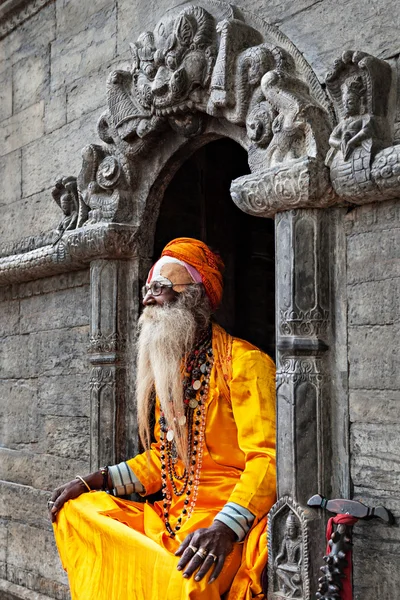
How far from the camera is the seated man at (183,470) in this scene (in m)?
3.31

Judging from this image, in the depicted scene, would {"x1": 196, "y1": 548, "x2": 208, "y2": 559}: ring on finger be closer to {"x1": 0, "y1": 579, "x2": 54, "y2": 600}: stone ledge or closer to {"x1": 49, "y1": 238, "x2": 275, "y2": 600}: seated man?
{"x1": 49, "y1": 238, "x2": 275, "y2": 600}: seated man

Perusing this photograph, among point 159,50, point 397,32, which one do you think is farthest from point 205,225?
point 397,32

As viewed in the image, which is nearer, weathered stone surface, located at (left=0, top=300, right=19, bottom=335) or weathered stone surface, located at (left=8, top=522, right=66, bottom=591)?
weathered stone surface, located at (left=8, top=522, right=66, bottom=591)

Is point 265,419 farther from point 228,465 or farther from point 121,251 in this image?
point 121,251

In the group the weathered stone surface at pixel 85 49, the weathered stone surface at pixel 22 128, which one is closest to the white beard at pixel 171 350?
the weathered stone surface at pixel 85 49

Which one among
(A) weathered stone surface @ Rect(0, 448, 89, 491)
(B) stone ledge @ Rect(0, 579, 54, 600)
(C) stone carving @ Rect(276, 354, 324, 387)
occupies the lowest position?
(B) stone ledge @ Rect(0, 579, 54, 600)

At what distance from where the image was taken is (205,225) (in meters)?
5.17

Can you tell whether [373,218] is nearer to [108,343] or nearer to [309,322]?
[309,322]

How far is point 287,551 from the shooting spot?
10.6 ft

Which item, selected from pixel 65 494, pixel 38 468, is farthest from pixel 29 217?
pixel 65 494

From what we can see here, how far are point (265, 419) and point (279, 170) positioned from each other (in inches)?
43.1

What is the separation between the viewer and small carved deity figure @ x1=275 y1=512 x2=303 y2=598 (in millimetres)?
3199

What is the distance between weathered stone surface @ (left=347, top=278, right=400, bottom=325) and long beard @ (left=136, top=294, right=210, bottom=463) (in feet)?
3.03

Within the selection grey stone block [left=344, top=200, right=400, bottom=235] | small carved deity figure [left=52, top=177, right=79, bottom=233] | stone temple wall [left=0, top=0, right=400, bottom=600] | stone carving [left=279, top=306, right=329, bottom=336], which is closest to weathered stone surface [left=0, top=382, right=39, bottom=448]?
stone temple wall [left=0, top=0, right=400, bottom=600]
